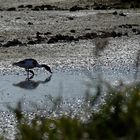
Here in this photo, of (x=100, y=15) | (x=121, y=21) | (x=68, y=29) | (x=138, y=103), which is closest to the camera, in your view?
(x=138, y=103)

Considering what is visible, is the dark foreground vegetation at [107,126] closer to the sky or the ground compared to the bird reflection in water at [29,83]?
closer to the sky

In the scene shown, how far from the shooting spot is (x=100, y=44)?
418 cm

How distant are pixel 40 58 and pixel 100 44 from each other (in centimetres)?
1653

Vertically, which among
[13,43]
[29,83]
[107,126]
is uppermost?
[107,126]

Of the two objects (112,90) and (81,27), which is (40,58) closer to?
(81,27)

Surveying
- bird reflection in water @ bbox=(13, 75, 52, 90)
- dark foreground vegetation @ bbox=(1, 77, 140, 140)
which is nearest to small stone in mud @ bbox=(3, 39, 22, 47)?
bird reflection in water @ bbox=(13, 75, 52, 90)

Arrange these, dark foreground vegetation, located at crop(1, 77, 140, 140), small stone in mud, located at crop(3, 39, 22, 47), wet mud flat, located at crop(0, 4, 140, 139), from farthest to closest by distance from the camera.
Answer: small stone in mud, located at crop(3, 39, 22, 47)
wet mud flat, located at crop(0, 4, 140, 139)
dark foreground vegetation, located at crop(1, 77, 140, 140)

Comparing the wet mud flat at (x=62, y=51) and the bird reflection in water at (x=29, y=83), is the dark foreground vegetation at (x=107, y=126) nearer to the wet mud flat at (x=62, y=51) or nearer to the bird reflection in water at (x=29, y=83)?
the wet mud flat at (x=62, y=51)

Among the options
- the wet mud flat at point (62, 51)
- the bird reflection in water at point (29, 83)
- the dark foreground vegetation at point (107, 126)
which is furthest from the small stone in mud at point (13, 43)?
the dark foreground vegetation at point (107, 126)

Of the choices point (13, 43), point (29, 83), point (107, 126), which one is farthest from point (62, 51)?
point (107, 126)

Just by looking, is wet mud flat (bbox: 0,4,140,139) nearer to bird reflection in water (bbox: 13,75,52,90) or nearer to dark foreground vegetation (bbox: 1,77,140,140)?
bird reflection in water (bbox: 13,75,52,90)

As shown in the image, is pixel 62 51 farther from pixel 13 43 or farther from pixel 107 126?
pixel 107 126

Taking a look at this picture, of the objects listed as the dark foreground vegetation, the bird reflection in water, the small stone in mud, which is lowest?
the small stone in mud

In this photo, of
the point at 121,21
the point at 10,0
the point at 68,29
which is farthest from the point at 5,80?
the point at 10,0
